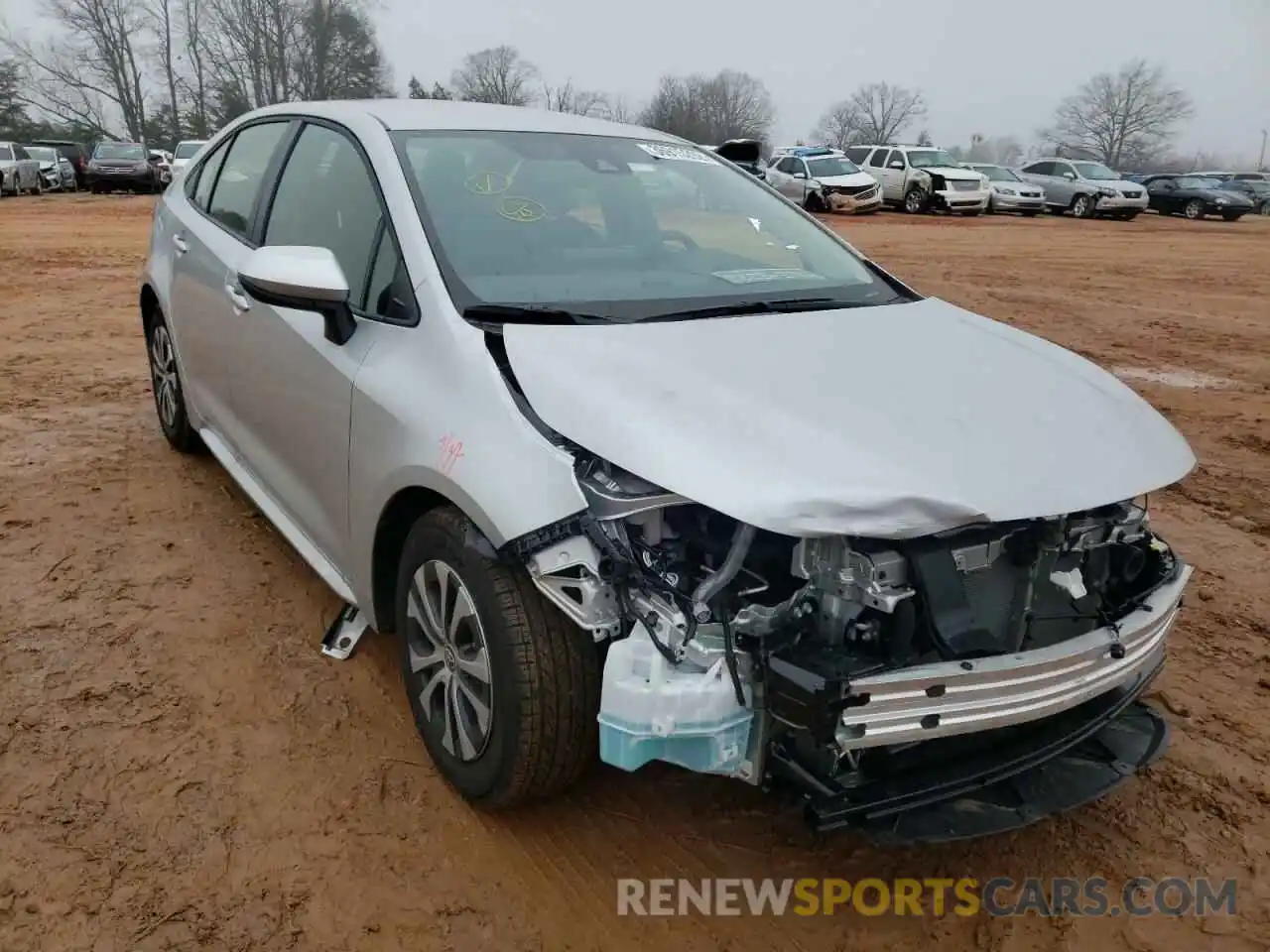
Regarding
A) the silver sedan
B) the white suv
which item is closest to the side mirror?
the white suv

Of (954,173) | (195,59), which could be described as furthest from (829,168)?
(195,59)

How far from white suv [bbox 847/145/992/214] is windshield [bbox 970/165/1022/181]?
1311 millimetres

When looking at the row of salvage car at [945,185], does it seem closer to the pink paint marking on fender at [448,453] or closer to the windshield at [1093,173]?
the windshield at [1093,173]

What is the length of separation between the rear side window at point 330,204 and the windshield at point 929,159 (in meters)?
23.4

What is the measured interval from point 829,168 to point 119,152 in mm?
21279

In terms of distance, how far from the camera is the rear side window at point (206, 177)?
417cm

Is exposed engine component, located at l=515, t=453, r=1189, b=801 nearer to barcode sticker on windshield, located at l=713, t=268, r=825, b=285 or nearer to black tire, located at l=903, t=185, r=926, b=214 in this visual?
barcode sticker on windshield, located at l=713, t=268, r=825, b=285

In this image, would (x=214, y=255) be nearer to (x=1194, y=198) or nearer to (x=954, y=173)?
(x=954, y=173)

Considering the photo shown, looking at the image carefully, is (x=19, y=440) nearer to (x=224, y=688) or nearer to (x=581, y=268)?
(x=224, y=688)

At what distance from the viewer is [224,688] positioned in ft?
9.94

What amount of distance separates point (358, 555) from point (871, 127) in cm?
9548

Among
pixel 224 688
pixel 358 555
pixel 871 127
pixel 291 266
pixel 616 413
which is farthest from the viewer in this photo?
pixel 871 127

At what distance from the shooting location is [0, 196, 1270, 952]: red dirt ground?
2.23m

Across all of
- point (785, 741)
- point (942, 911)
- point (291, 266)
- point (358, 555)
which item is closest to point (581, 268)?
point (291, 266)
